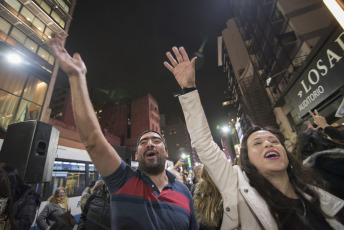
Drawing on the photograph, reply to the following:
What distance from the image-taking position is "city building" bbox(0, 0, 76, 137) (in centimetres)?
1149

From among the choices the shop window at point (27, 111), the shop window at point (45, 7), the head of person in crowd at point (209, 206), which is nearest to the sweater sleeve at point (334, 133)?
the head of person in crowd at point (209, 206)

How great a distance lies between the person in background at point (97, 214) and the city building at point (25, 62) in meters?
13.0

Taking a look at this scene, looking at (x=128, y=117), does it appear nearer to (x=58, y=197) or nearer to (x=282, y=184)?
(x=58, y=197)

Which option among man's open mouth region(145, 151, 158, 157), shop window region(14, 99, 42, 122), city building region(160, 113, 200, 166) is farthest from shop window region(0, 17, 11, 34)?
city building region(160, 113, 200, 166)

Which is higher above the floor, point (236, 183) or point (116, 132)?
point (116, 132)

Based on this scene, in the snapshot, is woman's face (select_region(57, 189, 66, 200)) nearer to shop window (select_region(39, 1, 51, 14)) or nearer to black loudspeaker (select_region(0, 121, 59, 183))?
black loudspeaker (select_region(0, 121, 59, 183))

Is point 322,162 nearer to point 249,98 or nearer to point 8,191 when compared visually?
point 8,191

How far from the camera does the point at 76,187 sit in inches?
358

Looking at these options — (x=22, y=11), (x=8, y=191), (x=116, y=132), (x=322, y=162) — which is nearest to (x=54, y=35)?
(x=8, y=191)

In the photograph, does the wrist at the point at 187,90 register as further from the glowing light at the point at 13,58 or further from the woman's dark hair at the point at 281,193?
the glowing light at the point at 13,58

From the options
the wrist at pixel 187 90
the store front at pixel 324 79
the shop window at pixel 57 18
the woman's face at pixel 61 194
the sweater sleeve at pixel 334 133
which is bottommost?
the woman's face at pixel 61 194

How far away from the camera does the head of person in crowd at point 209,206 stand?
1638 mm

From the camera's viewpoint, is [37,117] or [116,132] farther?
[116,132]

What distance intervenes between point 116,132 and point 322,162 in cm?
4285
